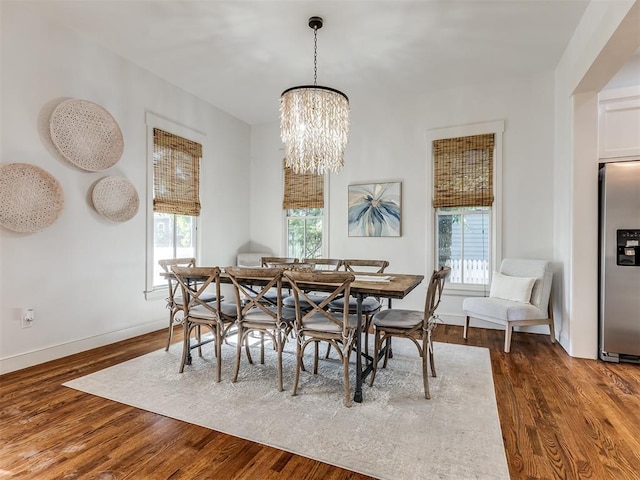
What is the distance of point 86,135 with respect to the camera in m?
3.32

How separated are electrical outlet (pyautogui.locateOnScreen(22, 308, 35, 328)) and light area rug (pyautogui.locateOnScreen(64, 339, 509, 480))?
74 cm

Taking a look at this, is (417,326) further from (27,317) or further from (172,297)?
(27,317)

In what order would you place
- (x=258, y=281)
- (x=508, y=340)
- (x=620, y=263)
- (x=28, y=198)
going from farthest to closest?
1. (x=508, y=340)
2. (x=620, y=263)
3. (x=28, y=198)
4. (x=258, y=281)

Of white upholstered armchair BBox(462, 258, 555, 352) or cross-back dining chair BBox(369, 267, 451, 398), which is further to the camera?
white upholstered armchair BBox(462, 258, 555, 352)

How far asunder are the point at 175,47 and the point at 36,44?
1.15 metres

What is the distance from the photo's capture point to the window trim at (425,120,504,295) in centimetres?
424

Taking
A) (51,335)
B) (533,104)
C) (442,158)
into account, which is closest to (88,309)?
(51,335)

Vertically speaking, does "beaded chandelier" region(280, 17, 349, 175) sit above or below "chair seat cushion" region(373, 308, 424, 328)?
above

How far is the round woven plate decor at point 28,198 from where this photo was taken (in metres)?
2.76

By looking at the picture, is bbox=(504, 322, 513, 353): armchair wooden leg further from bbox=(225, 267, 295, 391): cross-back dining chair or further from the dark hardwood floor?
bbox=(225, 267, 295, 391): cross-back dining chair

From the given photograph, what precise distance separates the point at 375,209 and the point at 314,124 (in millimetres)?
2211

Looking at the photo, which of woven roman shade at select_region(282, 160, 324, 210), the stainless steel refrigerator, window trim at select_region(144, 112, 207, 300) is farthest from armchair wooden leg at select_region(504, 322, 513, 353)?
window trim at select_region(144, 112, 207, 300)

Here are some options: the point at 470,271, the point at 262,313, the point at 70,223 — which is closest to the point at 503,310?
the point at 470,271

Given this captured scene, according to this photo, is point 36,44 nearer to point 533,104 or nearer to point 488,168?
point 488,168
